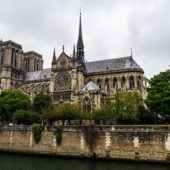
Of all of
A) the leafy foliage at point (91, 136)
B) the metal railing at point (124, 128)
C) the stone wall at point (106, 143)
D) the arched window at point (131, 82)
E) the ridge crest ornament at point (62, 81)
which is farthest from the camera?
the ridge crest ornament at point (62, 81)

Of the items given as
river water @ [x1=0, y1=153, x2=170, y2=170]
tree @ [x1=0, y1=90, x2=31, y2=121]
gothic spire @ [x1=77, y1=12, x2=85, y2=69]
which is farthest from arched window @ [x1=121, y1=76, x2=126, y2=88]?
river water @ [x1=0, y1=153, x2=170, y2=170]

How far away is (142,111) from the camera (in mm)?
50188

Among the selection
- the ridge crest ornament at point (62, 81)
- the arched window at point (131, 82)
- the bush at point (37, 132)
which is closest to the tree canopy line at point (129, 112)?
the bush at point (37, 132)

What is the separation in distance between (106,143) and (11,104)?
2848cm

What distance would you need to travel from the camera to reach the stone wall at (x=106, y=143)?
108 feet

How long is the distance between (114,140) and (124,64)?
3758cm

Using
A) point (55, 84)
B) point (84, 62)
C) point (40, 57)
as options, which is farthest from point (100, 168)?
point (40, 57)

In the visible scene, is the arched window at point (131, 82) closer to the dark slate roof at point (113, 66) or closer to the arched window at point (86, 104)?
the dark slate roof at point (113, 66)

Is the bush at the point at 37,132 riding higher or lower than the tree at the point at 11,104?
lower

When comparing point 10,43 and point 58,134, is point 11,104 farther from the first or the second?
point 10,43

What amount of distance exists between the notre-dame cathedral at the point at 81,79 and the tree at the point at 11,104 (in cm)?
1032

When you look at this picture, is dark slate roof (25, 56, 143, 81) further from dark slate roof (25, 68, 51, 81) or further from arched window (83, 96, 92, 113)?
arched window (83, 96, 92, 113)

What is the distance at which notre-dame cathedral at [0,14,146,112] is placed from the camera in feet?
211

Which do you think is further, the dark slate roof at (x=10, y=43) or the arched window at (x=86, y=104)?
the dark slate roof at (x=10, y=43)
